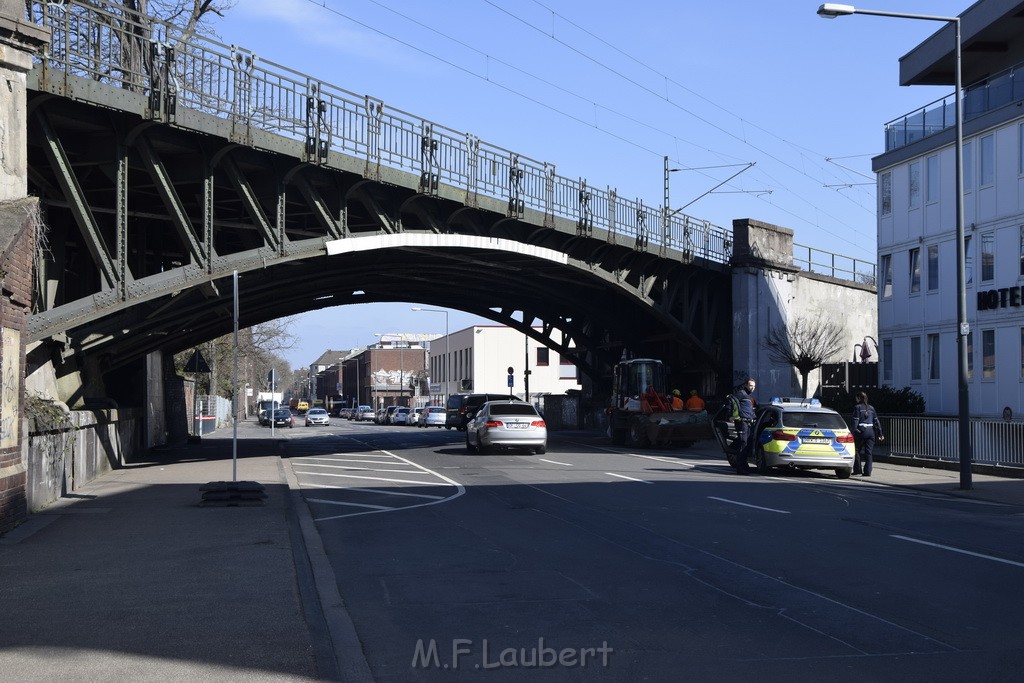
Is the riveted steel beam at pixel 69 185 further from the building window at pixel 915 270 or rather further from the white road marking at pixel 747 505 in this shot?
the building window at pixel 915 270

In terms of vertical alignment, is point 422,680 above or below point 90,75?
below

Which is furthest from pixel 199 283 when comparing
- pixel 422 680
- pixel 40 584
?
pixel 422 680

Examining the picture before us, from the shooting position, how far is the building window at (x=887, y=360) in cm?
3806

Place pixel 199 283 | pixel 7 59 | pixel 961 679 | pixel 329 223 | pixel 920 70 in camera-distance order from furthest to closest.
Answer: pixel 920 70
pixel 329 223
pixel 199 283
pixel 7 59
pixel 961 679

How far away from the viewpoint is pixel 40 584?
9.22 meters

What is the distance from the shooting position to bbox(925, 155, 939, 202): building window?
1379 inches

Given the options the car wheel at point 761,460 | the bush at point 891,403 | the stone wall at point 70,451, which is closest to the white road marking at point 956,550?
the car wheel at point 761,460

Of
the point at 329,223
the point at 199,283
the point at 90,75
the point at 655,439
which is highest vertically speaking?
the point at 90,75

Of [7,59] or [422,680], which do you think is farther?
[7,59]

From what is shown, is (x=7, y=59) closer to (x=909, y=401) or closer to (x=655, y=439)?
(x=655, y=439)

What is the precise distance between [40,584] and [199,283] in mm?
12854

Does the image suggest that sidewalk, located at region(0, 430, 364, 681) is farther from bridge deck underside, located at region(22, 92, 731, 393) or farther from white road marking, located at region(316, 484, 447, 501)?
bridge deck underside, located at region(22, 92, 731, 393)

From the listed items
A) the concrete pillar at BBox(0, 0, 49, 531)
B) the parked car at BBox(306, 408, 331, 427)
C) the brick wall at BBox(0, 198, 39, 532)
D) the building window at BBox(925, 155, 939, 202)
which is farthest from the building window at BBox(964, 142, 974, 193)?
the parked car at BBox(306, 408, 331, 427)

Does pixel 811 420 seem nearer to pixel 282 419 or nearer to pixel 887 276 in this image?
pixel 887 276
